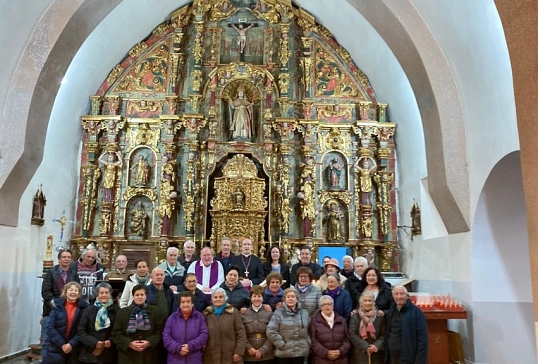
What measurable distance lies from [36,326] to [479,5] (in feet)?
33.1

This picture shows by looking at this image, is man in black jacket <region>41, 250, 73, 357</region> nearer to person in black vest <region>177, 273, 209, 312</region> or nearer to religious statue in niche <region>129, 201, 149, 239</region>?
person in black vest <region>177, 273, 209, 312</region>

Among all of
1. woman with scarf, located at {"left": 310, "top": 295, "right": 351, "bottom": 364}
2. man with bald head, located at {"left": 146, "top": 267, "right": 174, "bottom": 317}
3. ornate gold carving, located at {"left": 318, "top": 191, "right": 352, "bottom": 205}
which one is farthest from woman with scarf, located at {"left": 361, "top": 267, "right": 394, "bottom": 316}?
ornate gold carving, located at {"left": 318, "top": 191, "right": 352, "bottom": 205}

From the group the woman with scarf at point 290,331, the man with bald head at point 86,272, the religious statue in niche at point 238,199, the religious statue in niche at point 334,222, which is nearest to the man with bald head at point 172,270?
the man with bald head at point 86,272

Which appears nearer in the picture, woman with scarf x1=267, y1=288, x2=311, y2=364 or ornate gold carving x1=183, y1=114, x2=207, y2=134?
woman with scarf x1=267, y1=288, x2=311, y2=364

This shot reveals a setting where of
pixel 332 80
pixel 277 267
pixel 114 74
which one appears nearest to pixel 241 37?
pixel 332 80

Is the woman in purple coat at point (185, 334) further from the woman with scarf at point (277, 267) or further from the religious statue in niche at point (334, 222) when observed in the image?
the religious statue in niche at point (334, 222)

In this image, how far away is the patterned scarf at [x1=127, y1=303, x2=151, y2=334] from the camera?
17.6ft

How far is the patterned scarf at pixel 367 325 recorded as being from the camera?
553 cm

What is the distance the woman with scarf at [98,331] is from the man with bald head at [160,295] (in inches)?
16.7

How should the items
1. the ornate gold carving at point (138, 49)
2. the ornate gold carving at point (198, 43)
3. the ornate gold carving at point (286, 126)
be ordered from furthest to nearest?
the ornate gold carving at point (138, 49) < the ornate gold carving at point (198, 43) < the ornate gold carving at point (286, 126)

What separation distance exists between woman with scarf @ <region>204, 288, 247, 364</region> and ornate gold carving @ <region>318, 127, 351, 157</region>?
7.96 metres

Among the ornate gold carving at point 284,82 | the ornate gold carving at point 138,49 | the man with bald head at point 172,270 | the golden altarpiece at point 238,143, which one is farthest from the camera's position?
the ornate gold carving at point 138,49

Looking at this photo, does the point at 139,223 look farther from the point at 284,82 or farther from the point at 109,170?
the point at 284,82

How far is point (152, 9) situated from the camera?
12.7 metres
